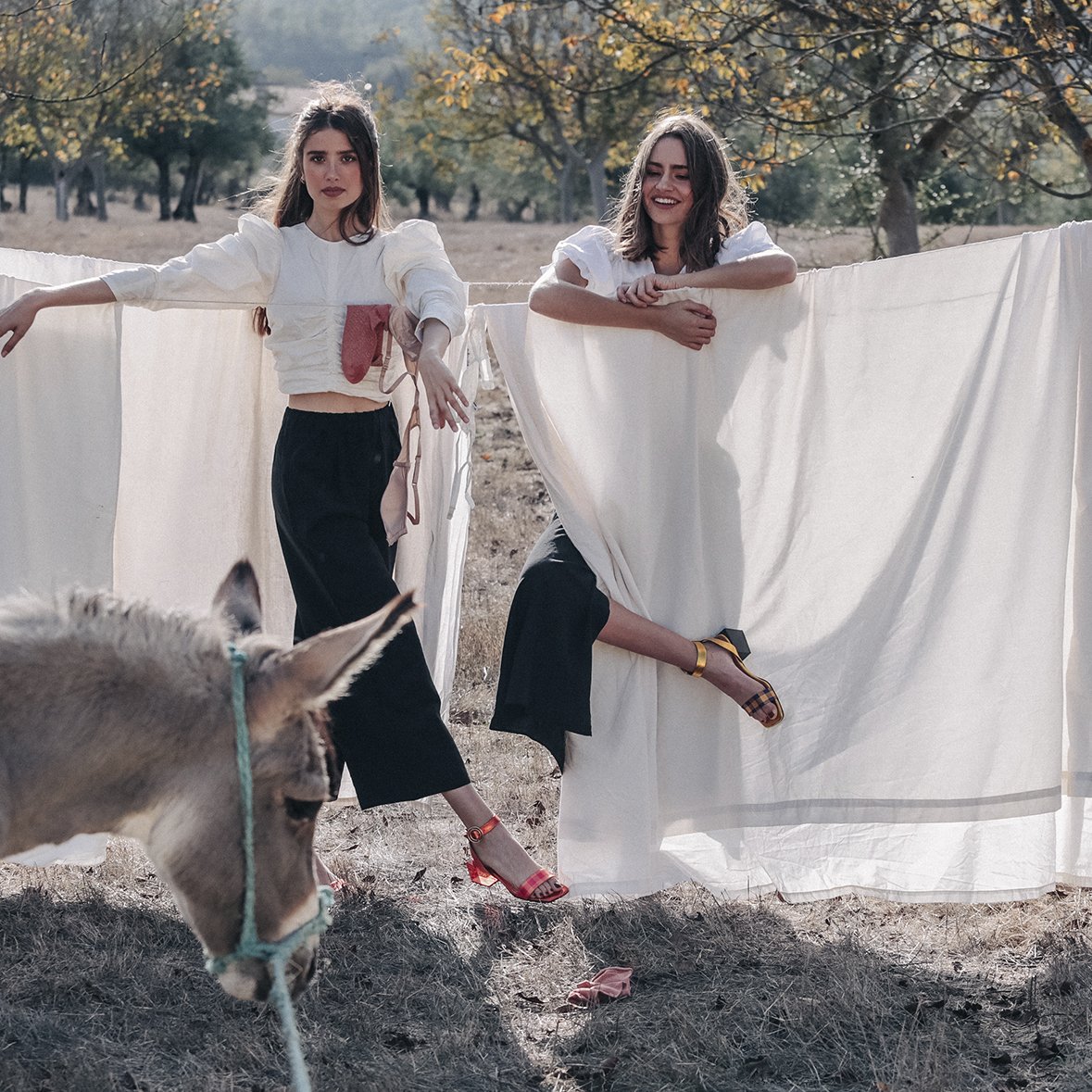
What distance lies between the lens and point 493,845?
4.53 meters

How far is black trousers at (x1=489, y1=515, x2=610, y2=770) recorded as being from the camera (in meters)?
4.36

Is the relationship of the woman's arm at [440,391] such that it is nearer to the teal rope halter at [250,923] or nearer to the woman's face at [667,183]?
the woman's face at [667,183]

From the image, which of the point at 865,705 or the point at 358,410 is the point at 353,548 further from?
the point at 865,705

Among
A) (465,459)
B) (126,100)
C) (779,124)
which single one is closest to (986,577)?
(465,459)

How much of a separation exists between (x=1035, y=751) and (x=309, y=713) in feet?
9.17

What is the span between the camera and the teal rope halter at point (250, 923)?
2.49 m

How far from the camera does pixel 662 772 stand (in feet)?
15.0

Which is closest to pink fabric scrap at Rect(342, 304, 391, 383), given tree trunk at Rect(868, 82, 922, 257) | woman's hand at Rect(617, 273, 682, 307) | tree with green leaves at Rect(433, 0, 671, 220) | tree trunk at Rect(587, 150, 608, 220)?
woman's hand at Rect(617, 273, 682, 307)

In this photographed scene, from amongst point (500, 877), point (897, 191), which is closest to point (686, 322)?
point (500, 877)

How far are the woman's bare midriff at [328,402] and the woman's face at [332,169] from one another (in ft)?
2.03

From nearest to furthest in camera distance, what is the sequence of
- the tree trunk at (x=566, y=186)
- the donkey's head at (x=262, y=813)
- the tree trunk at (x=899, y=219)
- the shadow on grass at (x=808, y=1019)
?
the donkey's head at (x=262, y=813)
the shadow on grass at (x=808, y=1019)
the tree trunk at (x=899, y=219)
the tree trunk at (x=566, y=186)

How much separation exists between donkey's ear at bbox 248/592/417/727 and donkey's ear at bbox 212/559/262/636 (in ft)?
0.96

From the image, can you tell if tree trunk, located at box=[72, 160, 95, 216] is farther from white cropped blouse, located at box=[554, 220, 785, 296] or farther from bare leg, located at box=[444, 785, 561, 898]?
bare leg, located at box=[444, 785, 561, 898]

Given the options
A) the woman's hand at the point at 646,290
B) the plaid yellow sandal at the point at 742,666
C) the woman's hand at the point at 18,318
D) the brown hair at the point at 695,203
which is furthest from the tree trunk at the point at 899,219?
the woman's hand at the point at 18,318
